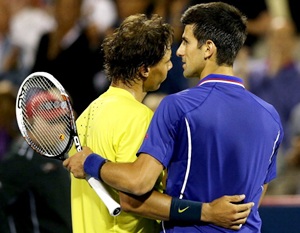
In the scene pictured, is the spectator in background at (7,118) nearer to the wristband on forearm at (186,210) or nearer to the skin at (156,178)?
the skin at (156,178)

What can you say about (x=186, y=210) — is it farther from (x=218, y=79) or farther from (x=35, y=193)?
(x=35, y=193)

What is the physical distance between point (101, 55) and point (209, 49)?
15.9 ft

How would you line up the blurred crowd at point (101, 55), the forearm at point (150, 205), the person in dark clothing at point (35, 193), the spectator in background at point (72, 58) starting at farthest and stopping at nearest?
the spectator in background at point (72, 58) → the blurred crowd at point (101, 55) → the person in dark clothing at point (35, 193) → the forearm at point (150, 205)

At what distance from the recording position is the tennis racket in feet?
14.5

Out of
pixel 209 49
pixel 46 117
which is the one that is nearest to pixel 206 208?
pixel 209 49

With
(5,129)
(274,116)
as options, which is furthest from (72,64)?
(274,116)

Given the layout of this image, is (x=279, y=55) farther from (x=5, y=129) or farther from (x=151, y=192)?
(x=151, y=192)

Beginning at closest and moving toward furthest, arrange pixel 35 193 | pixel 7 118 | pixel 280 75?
pixel 35 193, pixel 280 75, pixel 7 118

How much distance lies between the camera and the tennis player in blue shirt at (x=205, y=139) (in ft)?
13.1

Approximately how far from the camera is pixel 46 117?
15.4 feet

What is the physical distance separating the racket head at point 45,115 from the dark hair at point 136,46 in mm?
321

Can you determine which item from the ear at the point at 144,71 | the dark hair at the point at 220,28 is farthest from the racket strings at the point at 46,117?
the dark hair at the point at 220,28

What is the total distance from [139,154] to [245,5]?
5310mm

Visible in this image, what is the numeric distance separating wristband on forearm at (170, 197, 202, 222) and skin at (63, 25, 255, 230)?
0.07 ft
